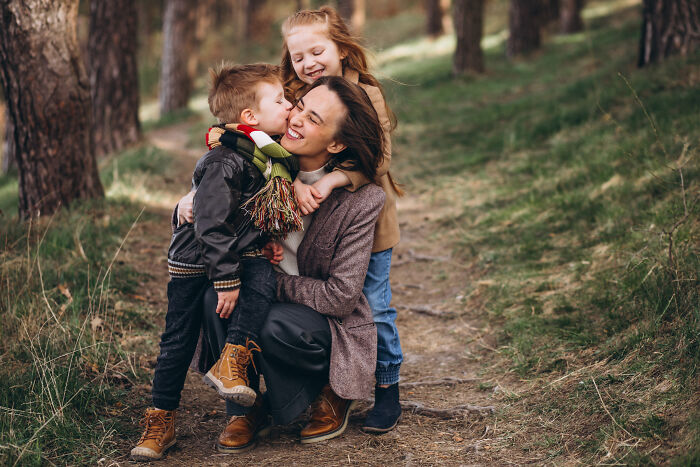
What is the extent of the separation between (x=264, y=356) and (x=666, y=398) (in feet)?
5.31

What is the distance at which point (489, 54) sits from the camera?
47.4 feet

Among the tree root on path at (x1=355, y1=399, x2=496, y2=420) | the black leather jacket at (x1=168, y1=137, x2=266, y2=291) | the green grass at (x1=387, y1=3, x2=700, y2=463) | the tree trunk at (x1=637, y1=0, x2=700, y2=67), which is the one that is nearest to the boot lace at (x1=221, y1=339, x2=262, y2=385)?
the black leather jacket at (x1=168, y1=137, x2=266, y2=291)

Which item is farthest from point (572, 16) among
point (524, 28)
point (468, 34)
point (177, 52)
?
point (177, 52)

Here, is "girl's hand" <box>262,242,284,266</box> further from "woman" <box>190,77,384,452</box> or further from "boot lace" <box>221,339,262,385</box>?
"boot lace" <box>221,339,262,385</box>

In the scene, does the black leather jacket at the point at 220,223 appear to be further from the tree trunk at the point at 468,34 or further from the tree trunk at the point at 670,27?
the tree trunk at the point at 468,34

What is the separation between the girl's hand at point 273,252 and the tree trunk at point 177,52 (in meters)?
10.5

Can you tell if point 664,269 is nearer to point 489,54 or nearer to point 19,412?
point 19,412

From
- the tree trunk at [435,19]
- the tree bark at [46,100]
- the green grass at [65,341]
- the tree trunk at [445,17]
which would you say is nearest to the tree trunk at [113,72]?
the tree bark at [46,100]

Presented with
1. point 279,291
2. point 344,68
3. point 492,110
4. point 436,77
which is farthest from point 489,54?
point 279,291

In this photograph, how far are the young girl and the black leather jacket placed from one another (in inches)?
10.5

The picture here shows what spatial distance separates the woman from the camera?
276 cm

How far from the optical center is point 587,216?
4.75m

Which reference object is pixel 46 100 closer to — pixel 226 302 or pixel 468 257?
pixel 226 302

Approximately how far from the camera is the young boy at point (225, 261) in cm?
259
